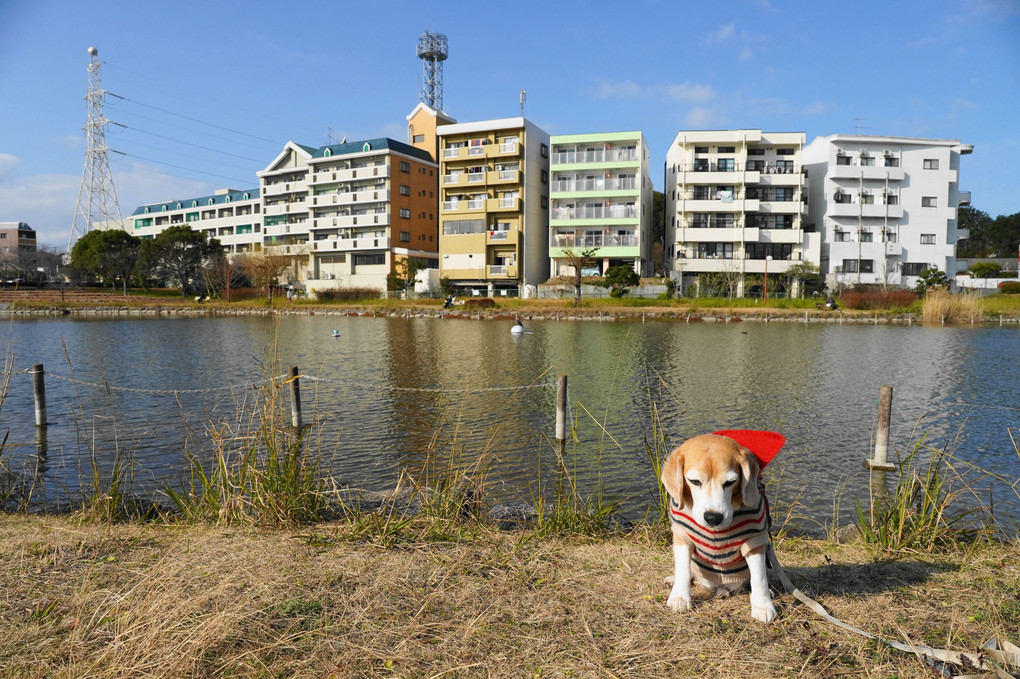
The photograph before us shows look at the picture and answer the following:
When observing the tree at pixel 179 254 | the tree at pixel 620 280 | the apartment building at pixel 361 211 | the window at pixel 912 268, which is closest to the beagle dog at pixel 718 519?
the tree at pixel 620 280

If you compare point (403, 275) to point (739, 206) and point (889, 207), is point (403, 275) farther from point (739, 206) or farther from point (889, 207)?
point (889, 207)

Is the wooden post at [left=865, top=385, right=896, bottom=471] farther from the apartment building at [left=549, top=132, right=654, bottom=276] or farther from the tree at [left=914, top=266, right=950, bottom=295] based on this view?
the tree at [left=914, top=266, right=950, bottom=295]

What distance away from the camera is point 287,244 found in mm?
62531

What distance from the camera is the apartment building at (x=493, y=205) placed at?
51.3 m

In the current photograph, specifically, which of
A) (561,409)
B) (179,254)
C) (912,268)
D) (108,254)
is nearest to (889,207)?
(912,268)

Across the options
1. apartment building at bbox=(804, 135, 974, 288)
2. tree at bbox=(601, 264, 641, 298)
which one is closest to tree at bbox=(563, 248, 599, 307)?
tree at bbox=(601, 264, 641, 298)

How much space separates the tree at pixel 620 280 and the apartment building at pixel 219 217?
38.9 meters

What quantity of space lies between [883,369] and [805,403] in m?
6.63

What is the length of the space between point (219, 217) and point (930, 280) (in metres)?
75.3

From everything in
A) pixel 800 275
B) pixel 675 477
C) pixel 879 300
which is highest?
pixel 800 275

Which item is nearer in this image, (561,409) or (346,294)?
(561,409)

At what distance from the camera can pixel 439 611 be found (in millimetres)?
3152

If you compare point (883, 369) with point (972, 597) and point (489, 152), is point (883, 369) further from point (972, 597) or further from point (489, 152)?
point (489, 152)

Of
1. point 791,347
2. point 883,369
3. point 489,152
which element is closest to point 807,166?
point 489,152
